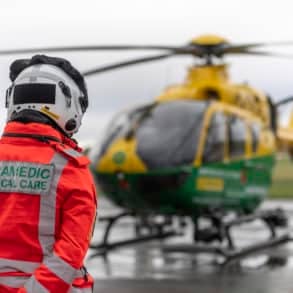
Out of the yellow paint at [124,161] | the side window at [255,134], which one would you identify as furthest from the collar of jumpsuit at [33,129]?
the side window at [255,134]

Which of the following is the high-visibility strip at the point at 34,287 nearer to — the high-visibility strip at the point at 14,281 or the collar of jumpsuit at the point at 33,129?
the high-visibility strip at the point at 14,281

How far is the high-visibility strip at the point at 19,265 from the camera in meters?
2.74

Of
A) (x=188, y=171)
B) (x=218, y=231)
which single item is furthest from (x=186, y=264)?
(x=188, y=171)

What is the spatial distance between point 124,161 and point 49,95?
846 cm

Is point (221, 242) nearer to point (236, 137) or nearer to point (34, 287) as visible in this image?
point (236, 137)

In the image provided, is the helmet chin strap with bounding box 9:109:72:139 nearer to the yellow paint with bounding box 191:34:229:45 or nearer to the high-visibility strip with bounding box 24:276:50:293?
the high-visibility strip with bounding box 24:276:50:293

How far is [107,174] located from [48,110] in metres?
8.63

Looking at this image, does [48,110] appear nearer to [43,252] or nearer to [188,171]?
[43,252]

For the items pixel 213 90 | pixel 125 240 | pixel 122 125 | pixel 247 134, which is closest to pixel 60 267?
pixel 125 240

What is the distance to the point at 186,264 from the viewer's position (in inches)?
410

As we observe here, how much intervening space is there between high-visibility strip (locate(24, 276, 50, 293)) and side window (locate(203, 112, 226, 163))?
9.23m

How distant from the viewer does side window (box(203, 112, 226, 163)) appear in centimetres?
1190

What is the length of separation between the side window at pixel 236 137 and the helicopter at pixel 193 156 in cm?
2

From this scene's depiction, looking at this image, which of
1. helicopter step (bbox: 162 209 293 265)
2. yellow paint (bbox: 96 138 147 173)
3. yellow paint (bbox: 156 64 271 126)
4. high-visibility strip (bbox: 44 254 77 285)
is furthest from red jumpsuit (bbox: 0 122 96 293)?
yellow paint (bbox: 156 64 271 126)
